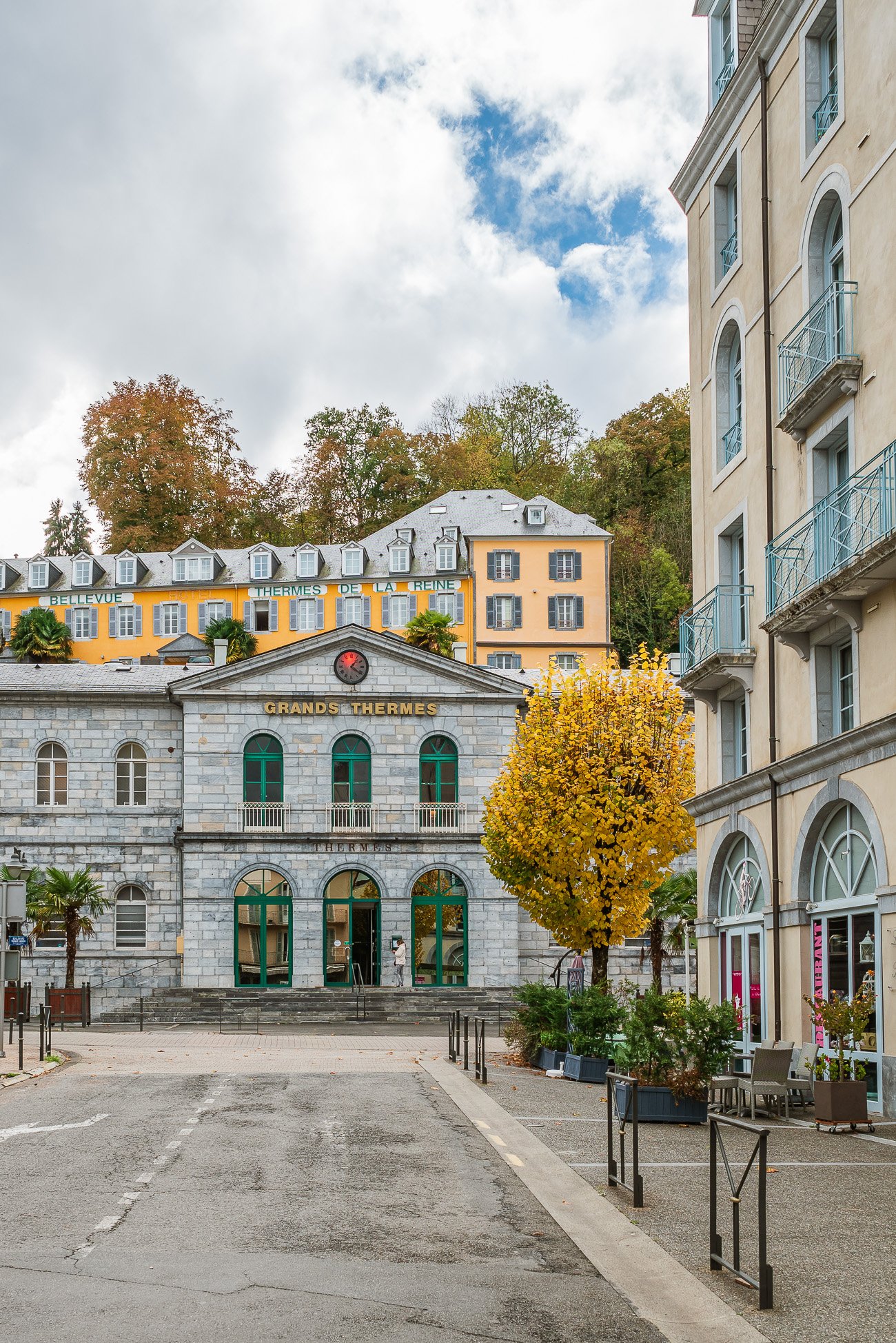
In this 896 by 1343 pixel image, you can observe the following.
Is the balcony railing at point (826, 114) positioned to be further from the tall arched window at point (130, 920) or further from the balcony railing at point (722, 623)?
the tall arched window at point (130, 920)

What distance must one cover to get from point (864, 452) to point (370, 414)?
61429 mm

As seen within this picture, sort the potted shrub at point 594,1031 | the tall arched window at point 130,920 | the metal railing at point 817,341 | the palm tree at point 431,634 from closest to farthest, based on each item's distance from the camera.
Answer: the metal railing at point 817,341
the potted shrub at point 594,1031
the tall arched window at point 130,920
the palm tree at point 431,634

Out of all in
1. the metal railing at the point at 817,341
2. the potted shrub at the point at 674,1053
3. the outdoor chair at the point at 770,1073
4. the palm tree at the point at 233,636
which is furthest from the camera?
the palm tree at the point at 233,636

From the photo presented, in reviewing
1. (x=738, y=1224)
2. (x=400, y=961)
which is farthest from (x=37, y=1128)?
(x=400, y=961)

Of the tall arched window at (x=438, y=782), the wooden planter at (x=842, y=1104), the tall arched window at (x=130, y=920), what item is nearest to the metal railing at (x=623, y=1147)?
the wooden planter at (x=842, y=1104)

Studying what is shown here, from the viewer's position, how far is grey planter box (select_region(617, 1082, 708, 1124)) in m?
16.1

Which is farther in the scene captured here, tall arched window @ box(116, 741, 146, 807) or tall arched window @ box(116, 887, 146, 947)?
tall arched window @ box(116, 741, 146, 807)

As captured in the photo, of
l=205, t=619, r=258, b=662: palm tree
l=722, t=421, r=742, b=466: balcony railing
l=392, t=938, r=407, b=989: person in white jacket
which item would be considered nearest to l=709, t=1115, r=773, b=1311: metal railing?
l=722, t=421, r=742, b=466: balcony railing

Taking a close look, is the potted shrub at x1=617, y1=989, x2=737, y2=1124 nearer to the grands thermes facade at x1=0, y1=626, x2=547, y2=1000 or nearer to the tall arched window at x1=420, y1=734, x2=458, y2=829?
the grands thermes facade at x1=0, y1=626, x2=547, y2=1000

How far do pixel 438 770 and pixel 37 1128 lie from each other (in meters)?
29.2

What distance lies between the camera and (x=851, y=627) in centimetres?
1869

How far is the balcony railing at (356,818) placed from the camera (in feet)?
144

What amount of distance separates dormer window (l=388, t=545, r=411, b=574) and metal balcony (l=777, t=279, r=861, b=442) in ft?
154

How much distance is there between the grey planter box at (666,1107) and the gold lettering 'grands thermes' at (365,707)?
1132 inches
